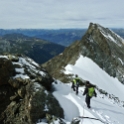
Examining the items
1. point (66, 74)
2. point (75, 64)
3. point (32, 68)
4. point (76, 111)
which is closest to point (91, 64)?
point (75, 64)

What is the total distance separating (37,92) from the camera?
757 inches

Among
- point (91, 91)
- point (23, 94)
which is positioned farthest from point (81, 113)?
point (23, 94)

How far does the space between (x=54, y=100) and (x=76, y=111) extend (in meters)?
2.27

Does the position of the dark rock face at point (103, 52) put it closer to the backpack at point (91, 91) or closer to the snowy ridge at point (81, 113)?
the snowy ridge at point (81, 113)

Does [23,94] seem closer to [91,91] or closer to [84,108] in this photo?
[84,108]

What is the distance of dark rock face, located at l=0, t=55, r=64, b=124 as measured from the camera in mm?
18109

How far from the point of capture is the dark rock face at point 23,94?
18.1 meters

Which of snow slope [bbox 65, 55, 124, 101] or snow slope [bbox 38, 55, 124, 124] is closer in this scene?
snow slope [bbox 38, 55, 124, 124]

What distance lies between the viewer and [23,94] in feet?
67.3

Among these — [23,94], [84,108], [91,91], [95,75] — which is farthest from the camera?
[95,75]

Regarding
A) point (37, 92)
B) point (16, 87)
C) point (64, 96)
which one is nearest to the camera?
point (37, 92)

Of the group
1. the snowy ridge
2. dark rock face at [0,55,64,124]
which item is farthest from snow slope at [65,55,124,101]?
the snowy ridge

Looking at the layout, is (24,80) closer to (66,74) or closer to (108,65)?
(66,74)

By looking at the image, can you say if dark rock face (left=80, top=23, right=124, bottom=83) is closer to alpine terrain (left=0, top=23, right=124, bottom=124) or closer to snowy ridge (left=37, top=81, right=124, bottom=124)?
alpine terrain (left=0, top=23, right=124, bottom=124)
